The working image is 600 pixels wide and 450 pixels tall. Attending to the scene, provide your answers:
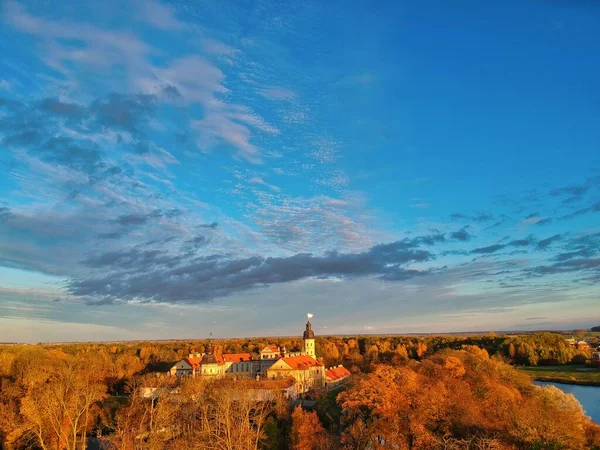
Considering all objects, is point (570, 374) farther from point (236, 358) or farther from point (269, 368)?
point (236, 358)

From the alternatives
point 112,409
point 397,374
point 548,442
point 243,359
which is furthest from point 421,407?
point 243,359

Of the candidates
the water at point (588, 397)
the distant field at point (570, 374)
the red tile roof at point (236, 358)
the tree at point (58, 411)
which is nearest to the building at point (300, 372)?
the red tile roof at point (236, 358)

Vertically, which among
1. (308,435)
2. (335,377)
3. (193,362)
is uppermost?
(193,362)

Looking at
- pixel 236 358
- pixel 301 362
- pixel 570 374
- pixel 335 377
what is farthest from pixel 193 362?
pixel 570 374

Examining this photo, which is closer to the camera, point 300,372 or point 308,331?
point 300,372

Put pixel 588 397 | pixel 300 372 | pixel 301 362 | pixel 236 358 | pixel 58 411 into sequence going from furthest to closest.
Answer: pixel 236 358, pixel 301 362, pixel 300 372, pixel 588 397, pixel 58 411

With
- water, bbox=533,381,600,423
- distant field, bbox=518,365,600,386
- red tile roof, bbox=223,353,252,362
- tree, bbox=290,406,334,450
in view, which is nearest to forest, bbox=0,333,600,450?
tree, bbox=290,406,334,450

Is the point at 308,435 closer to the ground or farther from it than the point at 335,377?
closer to the ground

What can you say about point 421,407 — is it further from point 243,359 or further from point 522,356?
point 522,356
